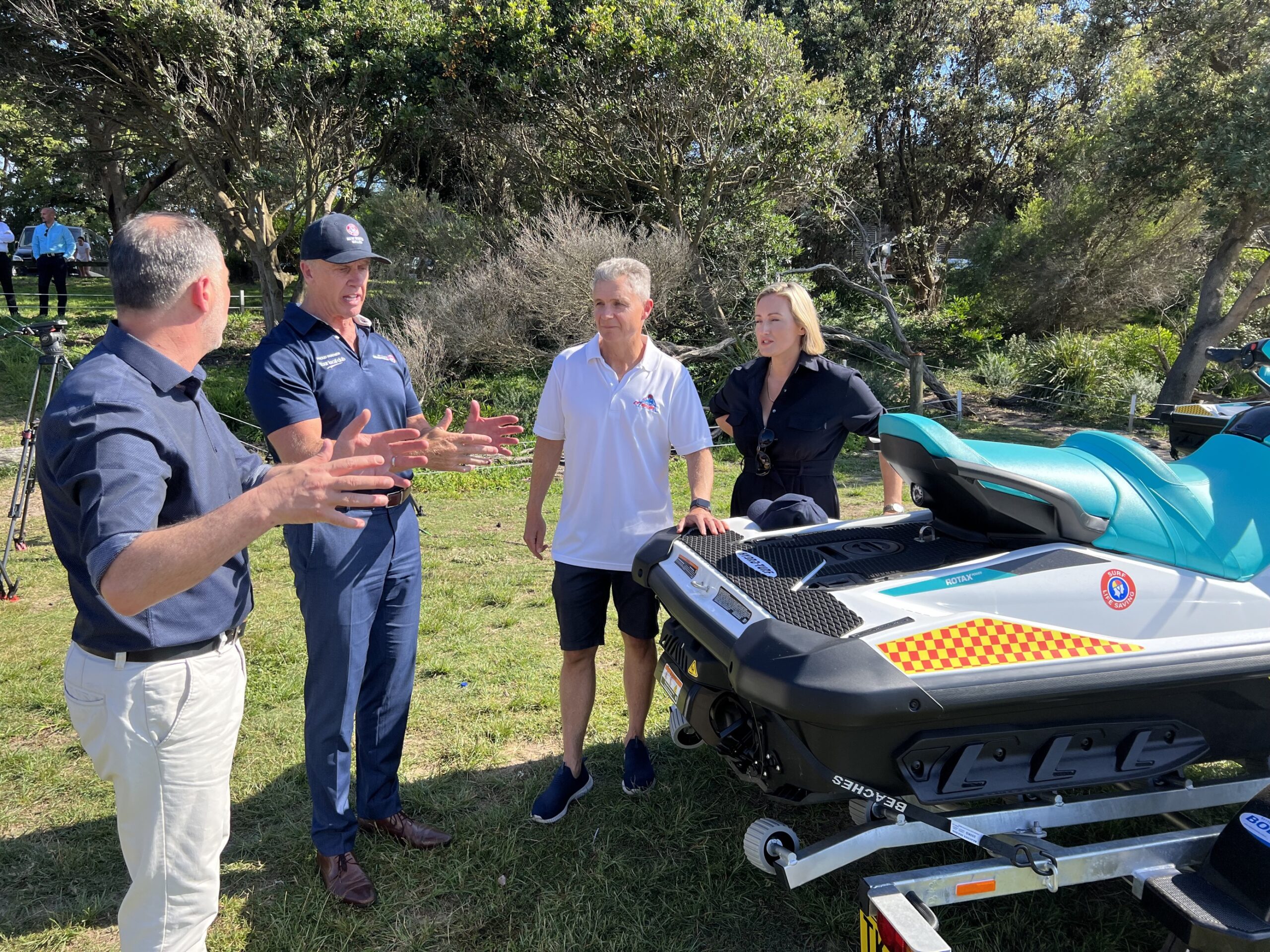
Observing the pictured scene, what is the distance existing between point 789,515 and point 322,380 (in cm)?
166

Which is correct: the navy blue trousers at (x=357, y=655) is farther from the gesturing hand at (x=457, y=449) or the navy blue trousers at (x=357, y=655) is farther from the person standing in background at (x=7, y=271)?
the person standing in background at (x=7, y=271)

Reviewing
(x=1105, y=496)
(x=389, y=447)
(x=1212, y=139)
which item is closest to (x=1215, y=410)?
(x=1105, y=496)

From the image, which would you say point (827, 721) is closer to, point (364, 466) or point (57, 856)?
point (364, 466)

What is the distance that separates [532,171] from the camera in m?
14.4

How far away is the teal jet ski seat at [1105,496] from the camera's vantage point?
2.40m

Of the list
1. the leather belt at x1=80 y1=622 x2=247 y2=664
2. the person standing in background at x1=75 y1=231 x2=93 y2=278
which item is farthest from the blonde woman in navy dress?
the person standing in background at x1=75 y1=231 x2=93 y2=278

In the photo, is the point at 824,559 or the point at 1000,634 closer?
the point at 1000,634

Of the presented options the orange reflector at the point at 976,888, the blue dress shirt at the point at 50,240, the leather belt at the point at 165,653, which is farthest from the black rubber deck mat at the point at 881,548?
the blue dress shirt at the point at 50,240

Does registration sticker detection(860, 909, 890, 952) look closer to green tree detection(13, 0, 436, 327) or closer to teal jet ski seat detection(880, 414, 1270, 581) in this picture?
teal jet ski seat detection(880, 414, 1270, 581)

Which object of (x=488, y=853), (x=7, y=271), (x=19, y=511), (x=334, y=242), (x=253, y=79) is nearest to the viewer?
(x=334, y=242)

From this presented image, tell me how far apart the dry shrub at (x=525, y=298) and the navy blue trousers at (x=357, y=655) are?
948 centimetres

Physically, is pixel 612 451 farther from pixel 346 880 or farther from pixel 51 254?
pixel 51 254

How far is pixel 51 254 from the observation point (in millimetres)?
16625

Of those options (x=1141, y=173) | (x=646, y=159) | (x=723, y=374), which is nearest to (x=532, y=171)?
(x=646, y=159)
